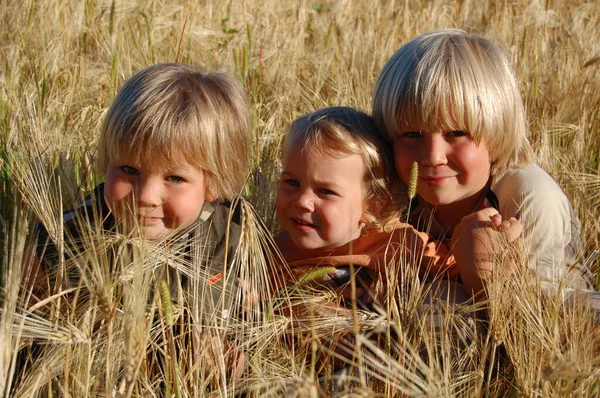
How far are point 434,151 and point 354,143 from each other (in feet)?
0.65

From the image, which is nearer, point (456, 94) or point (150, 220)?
point (150, 220)

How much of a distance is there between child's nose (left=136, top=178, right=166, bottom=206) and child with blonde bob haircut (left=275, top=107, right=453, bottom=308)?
0.33 meters

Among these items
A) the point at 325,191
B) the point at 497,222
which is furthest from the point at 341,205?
the point at 497,222

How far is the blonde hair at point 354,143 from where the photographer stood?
80.4 inches

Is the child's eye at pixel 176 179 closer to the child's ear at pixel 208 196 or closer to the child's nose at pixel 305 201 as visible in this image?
the child's ear at pixel 208 196

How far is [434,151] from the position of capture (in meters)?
2.10

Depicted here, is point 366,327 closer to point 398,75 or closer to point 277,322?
point 277,322

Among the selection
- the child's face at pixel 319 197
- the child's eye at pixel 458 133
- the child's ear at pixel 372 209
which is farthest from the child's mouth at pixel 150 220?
the child's eye at pixel 458 133

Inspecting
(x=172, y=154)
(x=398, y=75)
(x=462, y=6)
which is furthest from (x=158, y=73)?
(x=462, y=6)

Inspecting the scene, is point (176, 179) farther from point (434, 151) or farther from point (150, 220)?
point (434, 151)

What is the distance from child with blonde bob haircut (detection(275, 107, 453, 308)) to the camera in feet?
6.69

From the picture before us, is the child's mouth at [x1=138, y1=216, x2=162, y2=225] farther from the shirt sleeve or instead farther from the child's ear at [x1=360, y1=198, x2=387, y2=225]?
the shirt sleeve

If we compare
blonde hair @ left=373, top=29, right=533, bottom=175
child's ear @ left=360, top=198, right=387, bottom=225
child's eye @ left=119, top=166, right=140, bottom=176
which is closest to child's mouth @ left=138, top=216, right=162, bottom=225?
child's eye @ left=119, top=166, right=140, bottom=176

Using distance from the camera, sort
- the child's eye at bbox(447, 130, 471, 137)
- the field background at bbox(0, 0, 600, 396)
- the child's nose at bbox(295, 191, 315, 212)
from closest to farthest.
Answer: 1. the field background at bbox(0, 0, 600, 396)
2. the child's nose at bbox(295, 191, 315, 212)
3. the child's eye at bbox(447, 130, 471, 137)
